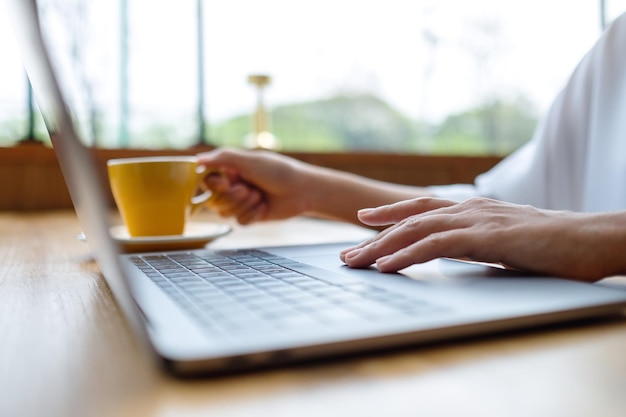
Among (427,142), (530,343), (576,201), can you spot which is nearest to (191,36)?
(427,142)

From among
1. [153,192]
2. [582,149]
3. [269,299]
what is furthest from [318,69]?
[269,299]

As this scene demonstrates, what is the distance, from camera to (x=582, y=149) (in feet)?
3.70

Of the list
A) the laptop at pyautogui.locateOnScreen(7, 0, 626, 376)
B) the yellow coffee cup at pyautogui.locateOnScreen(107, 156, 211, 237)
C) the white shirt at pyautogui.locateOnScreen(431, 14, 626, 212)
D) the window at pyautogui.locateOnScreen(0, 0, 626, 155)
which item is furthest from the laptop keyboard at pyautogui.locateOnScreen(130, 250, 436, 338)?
the window at pyautogui.locateOnScreen(0, 0, 626, 155)

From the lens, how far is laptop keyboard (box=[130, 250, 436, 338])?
0.33 meters

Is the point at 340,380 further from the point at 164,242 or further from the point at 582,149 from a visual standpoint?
the point at 582,149

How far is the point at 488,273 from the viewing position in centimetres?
47

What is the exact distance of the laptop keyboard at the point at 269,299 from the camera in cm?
33

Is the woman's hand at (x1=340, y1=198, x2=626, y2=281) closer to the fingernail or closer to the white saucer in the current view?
the fingernail

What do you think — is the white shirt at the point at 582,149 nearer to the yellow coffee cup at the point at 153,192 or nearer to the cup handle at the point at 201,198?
the cup handle at the point at 201,198

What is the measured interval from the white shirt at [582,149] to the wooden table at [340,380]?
2.39 feet

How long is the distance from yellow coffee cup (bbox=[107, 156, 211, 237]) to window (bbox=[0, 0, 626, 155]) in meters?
1.17

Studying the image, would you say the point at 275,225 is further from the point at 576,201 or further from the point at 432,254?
the point at 432,254

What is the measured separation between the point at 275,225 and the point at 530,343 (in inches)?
36.2

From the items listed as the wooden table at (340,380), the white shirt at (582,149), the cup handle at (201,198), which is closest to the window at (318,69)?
the white shirt at (582,149)
